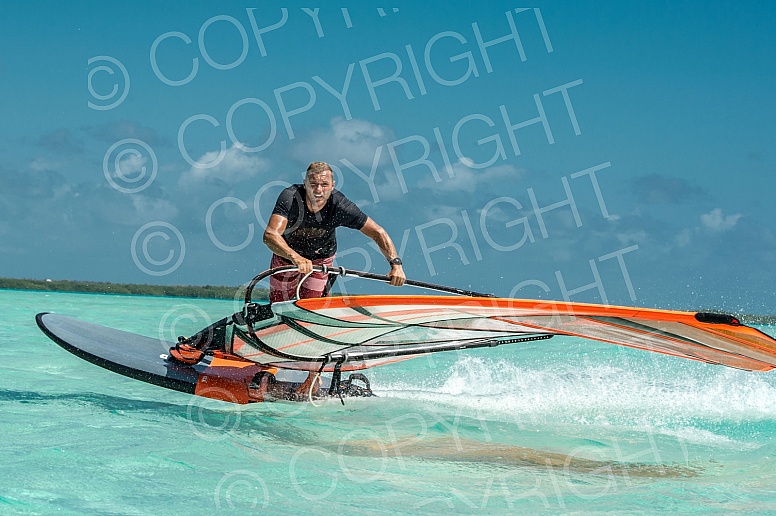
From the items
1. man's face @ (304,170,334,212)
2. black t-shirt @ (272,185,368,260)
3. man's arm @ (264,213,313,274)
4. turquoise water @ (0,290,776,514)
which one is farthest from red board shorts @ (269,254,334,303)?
turquoise water @ (0,290,776,514)

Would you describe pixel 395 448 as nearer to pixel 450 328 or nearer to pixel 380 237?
pixel 450 328

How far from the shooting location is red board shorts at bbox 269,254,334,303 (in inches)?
201

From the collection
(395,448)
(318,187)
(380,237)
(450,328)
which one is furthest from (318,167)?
(395,448)

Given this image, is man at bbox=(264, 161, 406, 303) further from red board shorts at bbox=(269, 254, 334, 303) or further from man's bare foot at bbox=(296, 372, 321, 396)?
man's bare foot at bbox=(296, 372, 321, 396)

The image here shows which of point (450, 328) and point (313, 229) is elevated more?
point (313, 229)

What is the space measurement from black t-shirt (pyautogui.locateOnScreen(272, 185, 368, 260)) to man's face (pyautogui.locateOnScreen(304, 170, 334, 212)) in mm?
53

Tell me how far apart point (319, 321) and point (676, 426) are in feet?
9.46

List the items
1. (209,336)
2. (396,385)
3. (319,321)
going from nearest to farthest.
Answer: (319,321), (209,336), (396,385)

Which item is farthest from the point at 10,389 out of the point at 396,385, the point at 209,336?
the point at 396,385

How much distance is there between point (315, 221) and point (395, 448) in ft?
5.45

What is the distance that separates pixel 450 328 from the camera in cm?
448

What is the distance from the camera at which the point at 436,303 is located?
156 inches

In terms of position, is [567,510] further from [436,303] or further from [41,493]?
[41,493]

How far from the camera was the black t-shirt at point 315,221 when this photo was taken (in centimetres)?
491
